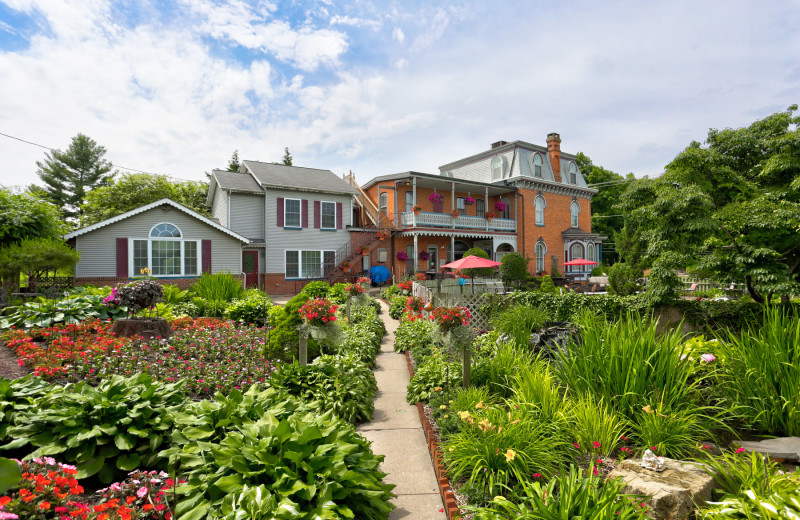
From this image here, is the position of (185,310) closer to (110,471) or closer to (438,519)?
(110,471)

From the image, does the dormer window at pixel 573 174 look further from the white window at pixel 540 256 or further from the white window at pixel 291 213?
the white window at pixel 291 213

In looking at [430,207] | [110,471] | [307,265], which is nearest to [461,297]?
[110,471]

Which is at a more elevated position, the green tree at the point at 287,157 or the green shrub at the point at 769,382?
the green tree at the point at 287,157

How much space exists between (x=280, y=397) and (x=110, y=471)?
1.40 m

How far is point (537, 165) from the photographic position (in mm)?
28500

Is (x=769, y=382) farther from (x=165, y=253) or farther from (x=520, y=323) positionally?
(x=165, y=253)

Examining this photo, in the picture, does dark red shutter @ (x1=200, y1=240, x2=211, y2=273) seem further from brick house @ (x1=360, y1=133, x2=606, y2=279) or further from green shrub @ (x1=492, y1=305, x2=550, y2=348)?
green shrub @ (x1=492, y1=305, x2=550, y2=348)

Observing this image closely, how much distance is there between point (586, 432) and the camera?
335 centimetres

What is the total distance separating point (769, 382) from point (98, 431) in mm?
5900

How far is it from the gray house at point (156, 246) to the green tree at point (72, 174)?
33.3m

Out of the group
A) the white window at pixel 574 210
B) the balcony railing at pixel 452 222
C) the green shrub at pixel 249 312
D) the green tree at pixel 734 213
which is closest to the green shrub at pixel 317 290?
the green shrub at pixel 249 312

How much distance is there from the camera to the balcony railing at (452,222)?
23172mm

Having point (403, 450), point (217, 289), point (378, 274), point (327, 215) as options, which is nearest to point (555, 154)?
point (378, 274)

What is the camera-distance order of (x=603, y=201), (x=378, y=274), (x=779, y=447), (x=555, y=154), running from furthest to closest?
(x=603, y=201) < (x=555, y=154) < (x=378, y=274) < (x=779, y=447)
